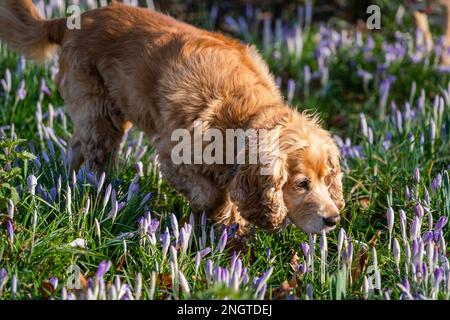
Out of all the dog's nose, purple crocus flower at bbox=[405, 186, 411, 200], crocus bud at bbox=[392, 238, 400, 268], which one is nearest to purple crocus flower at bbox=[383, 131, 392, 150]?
purple crocus flower at bbox=[405, 186, 411, 200]

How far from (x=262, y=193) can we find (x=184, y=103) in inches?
31.7

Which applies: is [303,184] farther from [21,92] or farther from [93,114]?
[21,92]

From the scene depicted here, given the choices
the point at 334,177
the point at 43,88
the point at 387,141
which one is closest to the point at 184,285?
the point at 334,177

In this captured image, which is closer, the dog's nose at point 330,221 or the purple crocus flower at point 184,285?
the purple crocus flower at point 184,285

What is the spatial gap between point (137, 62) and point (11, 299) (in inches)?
77.4

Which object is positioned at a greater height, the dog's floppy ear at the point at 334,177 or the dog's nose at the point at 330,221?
the dog's floppy ear at the point at 334,177

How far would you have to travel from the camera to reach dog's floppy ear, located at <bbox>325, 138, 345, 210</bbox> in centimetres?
451

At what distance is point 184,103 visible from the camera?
4723mm

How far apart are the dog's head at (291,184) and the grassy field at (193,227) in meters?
0.17

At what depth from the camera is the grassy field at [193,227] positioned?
3.72m

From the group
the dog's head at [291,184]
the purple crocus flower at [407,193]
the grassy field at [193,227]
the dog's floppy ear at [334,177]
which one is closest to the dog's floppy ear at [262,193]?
the dog's head at [291,184]

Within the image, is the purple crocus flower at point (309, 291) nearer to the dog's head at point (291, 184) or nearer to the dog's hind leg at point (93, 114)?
the dog's head at point (291, 184)

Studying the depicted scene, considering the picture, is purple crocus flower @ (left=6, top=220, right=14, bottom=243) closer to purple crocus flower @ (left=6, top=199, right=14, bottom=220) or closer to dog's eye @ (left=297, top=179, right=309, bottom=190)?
purple crocus flower @ (left=6, top=199, right=14, bottom=220)
